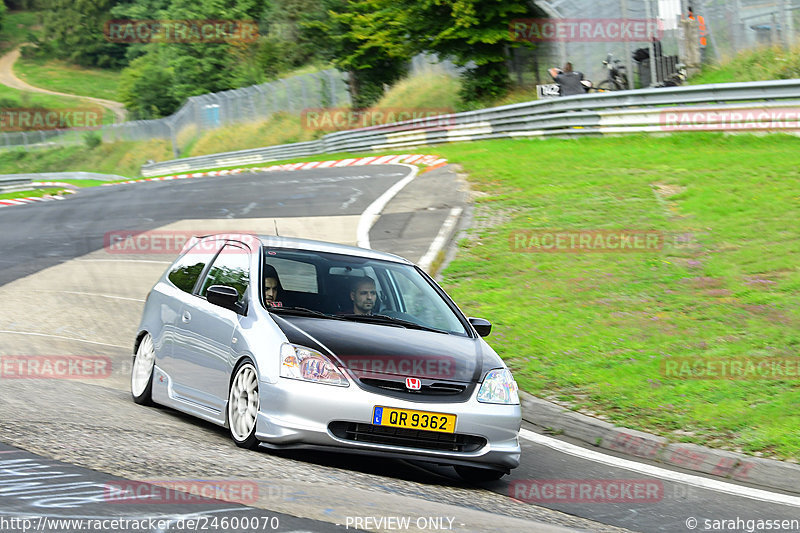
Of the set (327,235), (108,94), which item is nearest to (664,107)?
(327,235)

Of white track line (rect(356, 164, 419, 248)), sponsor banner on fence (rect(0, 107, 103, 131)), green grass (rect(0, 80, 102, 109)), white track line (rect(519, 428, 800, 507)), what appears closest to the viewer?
white track line (rect(519, 428, 800, 507))

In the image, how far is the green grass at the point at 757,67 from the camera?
25047 mm

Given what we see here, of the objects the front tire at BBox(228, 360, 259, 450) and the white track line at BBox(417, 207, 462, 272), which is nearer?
the front tire at BBox(228, 360, 259, 450)

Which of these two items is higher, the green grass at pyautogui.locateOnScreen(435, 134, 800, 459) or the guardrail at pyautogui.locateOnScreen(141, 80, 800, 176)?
the guardrail at pyautogui.locateOnScreen(141, 80, 800, 176)

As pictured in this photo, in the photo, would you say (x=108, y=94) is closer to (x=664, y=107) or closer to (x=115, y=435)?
(x=664, y=107)

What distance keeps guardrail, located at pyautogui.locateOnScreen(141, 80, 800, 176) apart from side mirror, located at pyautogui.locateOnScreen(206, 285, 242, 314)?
15385 millimetres

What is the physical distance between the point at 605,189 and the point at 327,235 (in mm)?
5046

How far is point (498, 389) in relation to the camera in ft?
23.2

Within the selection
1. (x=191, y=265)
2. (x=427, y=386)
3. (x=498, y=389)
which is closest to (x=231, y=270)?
(x=191, y=265)

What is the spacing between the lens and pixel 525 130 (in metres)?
29.9

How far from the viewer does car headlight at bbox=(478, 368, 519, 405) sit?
22.9 ft

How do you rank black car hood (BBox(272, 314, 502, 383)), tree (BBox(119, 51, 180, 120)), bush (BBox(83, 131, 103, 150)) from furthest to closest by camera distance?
tree (BBox(119, 51, 180, 120))
bush (BBox(83, 131, 103, 150))
black car hood (BBox(272, 314, 502, 383))

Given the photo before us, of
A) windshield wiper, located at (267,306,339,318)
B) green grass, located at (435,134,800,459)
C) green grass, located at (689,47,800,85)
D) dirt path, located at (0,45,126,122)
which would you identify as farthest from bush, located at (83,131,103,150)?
windshield wiper, located at (267,306,339,318)

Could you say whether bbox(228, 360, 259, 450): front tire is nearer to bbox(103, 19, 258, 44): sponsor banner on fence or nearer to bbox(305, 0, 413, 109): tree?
bbox(305, 0, 413, 109): tree
